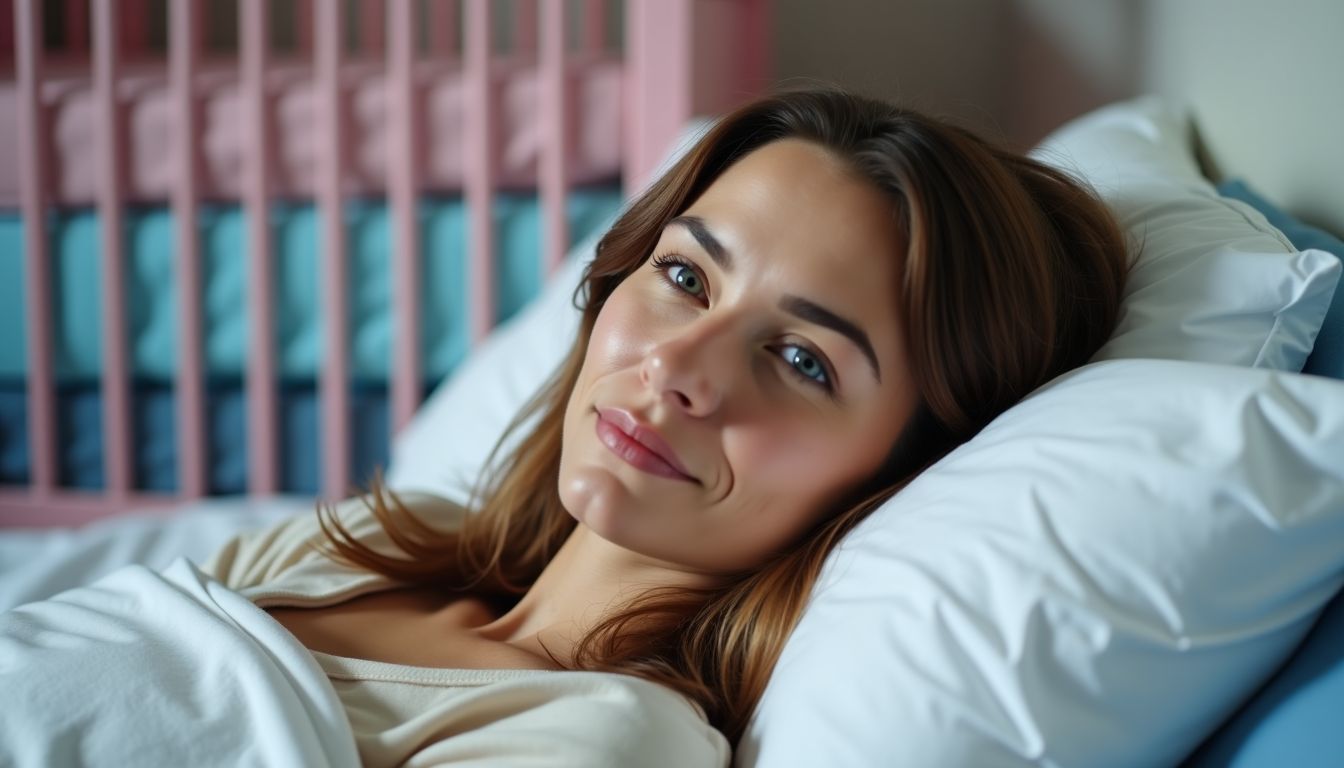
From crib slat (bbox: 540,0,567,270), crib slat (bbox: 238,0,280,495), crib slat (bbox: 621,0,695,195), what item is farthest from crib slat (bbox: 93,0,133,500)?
crib slat (bbox: 621,0,695,195)

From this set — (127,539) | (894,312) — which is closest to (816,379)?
(894,312)

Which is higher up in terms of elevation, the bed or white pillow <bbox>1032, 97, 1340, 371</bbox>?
white pillow <bbox>1032, 97, 1340, 371</bbox>

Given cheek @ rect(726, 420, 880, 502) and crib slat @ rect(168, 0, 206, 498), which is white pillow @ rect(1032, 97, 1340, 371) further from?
crib slat @ rect(168, 0, 206, 498)

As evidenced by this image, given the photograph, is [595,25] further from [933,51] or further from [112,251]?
[112,251]

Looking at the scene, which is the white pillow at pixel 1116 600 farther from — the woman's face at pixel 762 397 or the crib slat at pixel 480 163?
the crib slat at pixel 480 163

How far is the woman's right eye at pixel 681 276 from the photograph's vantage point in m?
0.83

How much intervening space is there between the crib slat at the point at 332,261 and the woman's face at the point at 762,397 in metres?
0.97

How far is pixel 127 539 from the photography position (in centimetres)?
132

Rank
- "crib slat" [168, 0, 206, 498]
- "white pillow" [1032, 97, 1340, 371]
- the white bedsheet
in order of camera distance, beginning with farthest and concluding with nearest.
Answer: "crib slat" [168, 0, 206, 498]
the white bedsheet
"white pillow" [1032, 97, 1340, 371]

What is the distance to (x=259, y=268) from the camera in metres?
1.69

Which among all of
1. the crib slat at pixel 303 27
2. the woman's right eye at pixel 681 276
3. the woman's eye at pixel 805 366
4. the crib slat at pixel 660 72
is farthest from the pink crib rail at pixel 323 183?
the woman's eye at pixel 805 366

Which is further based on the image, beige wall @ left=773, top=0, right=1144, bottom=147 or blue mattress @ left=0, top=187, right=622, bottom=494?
beige wall @ left=773, top=0, right=1144, bottom=147

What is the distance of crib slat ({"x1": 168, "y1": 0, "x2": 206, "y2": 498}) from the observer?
1681 mm

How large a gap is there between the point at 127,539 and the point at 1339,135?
122 cm
